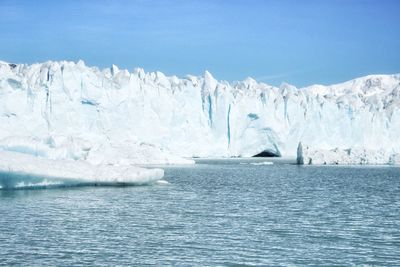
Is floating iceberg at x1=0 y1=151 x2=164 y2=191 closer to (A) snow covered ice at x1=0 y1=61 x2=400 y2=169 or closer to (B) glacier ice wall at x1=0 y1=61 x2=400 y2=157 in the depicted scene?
(A) snow covered ice at x1=0 y1=61 x2=400 y2=169

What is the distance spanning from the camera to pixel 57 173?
876 inches

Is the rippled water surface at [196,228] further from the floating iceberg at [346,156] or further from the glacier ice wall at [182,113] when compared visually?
the floating iceberg at [346,156]

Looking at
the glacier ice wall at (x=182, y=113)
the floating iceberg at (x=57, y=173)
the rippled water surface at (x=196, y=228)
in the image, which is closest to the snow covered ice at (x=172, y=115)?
the glacier ice wall at (x=182, y=113)

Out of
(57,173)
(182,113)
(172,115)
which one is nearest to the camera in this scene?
(57,173)

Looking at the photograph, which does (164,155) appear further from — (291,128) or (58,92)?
(291,128)

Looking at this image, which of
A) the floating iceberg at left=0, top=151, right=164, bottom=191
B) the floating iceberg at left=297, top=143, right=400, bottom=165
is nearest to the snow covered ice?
the floating iceberg at left=297, top=143, right=400, bottom=165

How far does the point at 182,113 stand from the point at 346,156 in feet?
52.4

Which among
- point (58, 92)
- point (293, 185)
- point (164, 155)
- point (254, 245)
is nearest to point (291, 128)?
point (164, 155)

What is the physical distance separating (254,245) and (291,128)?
5181 cm

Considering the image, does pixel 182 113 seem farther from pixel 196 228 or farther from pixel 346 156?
pixel 196 228

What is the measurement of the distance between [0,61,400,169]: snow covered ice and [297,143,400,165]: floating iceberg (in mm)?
940

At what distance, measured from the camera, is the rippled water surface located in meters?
10.5

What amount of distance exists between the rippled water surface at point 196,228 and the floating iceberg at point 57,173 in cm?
54

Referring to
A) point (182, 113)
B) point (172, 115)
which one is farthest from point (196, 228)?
point (182, 113)
